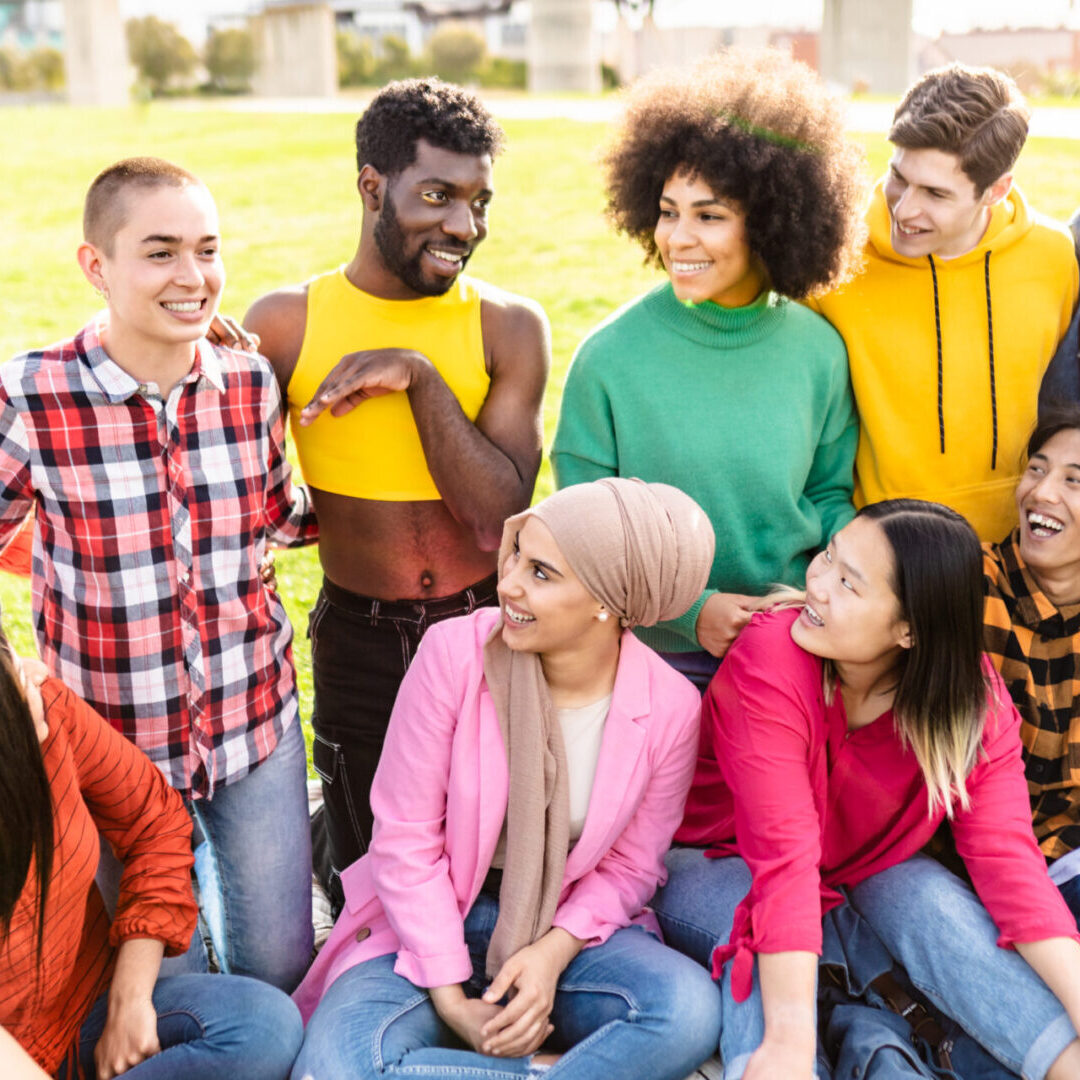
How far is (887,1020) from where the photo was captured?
9.53 feet

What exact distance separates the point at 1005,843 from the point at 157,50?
101ft

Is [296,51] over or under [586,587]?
over

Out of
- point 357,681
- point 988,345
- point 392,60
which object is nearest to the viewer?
point 988,345

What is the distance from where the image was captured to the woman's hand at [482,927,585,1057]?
271 cm

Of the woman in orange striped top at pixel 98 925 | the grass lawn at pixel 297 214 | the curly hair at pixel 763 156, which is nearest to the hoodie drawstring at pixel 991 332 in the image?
the curly hair at pixel 763 156

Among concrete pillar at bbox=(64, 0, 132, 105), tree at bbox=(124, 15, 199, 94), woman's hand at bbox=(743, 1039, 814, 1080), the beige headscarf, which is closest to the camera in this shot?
woman's hand at bbox=(743, 1039, 814, 1080)

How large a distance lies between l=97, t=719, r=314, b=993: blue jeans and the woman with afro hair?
1132mm

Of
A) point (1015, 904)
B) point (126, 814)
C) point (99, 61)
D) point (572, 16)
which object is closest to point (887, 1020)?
point (1015, 904)

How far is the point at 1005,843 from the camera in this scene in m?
2.87

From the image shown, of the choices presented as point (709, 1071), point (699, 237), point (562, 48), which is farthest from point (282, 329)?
point (562, 48)

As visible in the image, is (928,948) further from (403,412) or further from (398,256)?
(398,256)

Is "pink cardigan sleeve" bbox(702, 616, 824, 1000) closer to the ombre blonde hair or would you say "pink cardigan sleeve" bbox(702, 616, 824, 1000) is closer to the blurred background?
the ombre blonde hair

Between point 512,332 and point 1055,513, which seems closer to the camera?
point 1055,513

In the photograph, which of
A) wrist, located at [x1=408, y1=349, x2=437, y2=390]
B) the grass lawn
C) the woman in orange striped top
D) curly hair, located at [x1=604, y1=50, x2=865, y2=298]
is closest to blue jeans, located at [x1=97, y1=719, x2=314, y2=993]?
the woman in orange striped top
